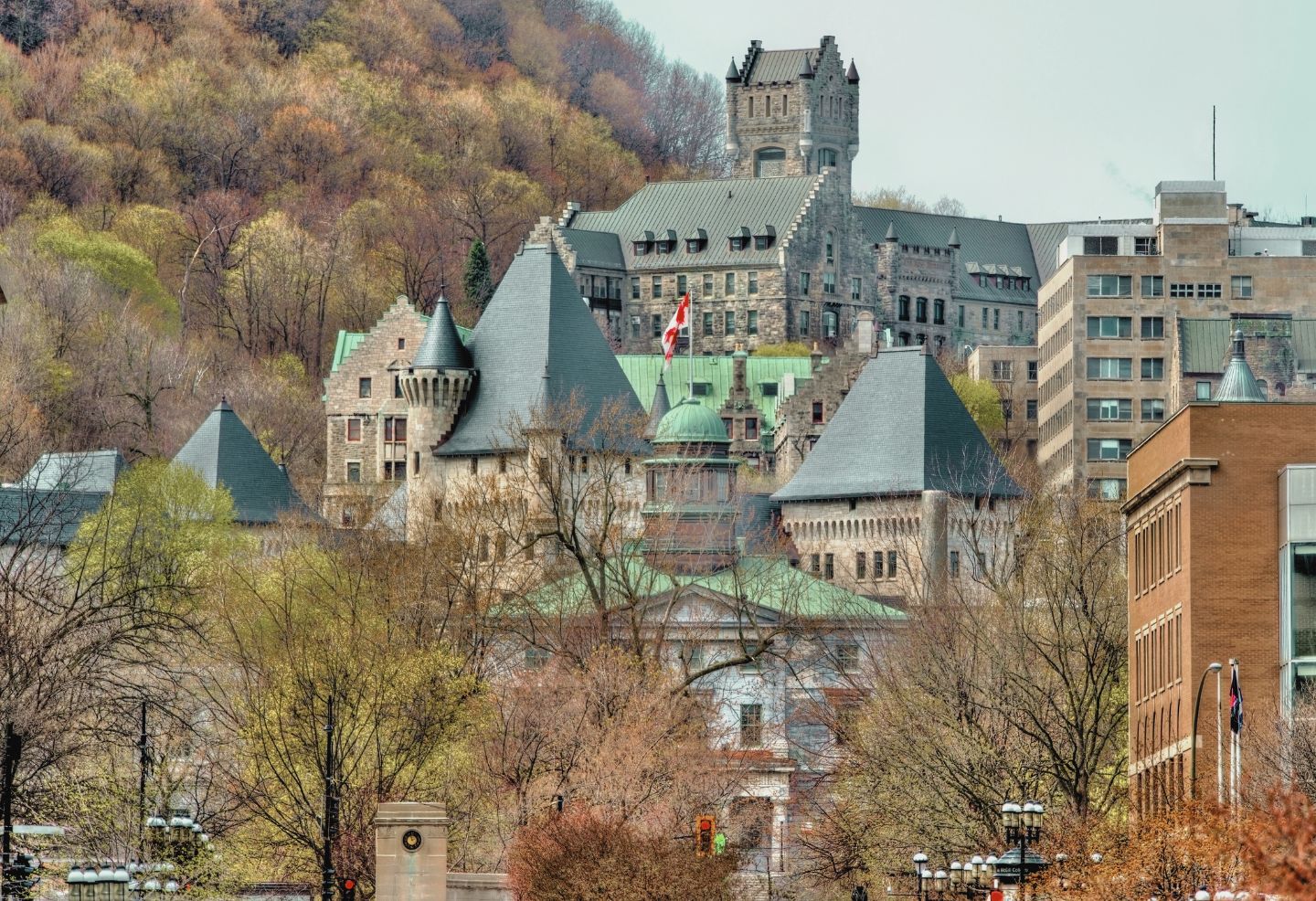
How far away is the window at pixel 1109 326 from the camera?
182m

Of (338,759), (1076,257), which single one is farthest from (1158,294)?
(338,759)

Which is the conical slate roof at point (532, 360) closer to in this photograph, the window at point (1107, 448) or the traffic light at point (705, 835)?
the window at point (1107, 448)

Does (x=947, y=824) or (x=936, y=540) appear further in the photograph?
(x=936, y=540)

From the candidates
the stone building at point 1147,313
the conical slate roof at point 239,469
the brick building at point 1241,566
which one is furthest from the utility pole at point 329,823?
the stone building at point 1147,313

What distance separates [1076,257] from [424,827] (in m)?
119

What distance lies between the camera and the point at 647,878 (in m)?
67.2

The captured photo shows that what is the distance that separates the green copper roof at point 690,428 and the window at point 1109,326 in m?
50.4

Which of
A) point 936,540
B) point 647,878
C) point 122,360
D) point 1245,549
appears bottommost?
point 647,878

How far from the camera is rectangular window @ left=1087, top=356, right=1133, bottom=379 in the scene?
182 meters

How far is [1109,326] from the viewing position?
183375 millimetres

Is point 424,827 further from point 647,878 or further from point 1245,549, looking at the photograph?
point 1245,549

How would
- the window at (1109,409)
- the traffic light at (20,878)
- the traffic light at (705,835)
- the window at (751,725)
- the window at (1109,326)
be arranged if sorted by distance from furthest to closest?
the window at (1109,326)
the window at (1109,409)
the window at (751,725)
the traffic light at (705,835)
the traffic light at (20,878)

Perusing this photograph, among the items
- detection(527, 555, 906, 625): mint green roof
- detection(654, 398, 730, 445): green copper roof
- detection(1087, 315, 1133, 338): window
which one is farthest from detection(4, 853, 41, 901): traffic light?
detection(1087, 315, 1133, 338): window

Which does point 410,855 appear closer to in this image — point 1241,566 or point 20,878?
point 20,878
